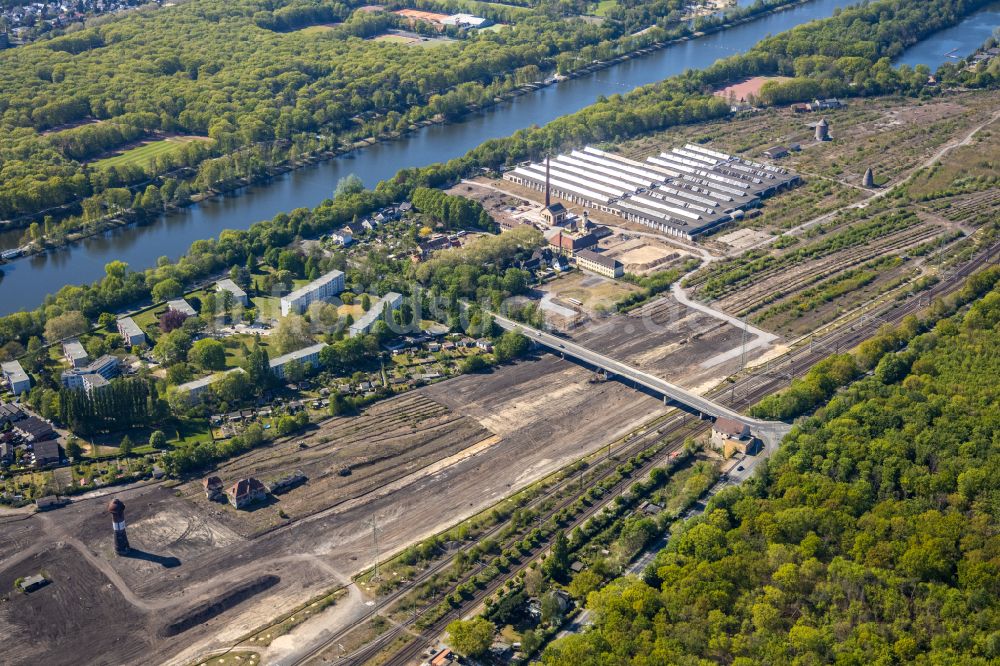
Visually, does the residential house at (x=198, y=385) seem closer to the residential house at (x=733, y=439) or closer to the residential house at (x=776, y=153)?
the residential house at (x=733, y=439)

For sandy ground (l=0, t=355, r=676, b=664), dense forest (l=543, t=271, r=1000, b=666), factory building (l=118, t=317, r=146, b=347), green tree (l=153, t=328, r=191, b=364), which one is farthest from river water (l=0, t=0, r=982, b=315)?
dense forest (l=543, t=271, r=1000, b=666)

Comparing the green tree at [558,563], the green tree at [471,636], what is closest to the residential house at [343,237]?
the green tree at [558,563]

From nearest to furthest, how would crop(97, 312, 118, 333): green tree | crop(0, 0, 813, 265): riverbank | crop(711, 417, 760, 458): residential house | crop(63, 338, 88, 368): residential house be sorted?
crop(711, 417, 760, 458): residential house → crop(63, 338, 88, 368): residential house → crop(97, 312, 118, 333): green tree → crop(0, 0, 813, 265): riverbank

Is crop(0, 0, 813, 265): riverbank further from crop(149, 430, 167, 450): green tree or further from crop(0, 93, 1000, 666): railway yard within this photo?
crop(149, 430, 167, 450): green tree

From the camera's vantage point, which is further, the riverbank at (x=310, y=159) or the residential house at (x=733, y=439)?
the riverbank at (x=310, y=159)

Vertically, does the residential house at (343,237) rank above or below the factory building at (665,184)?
above

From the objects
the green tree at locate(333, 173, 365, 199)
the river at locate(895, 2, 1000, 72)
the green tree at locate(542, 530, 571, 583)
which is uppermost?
the green tree at locate(333, 173, 365, 199)

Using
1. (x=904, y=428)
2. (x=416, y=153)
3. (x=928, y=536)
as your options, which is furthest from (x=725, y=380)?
(x=416, y=153)
